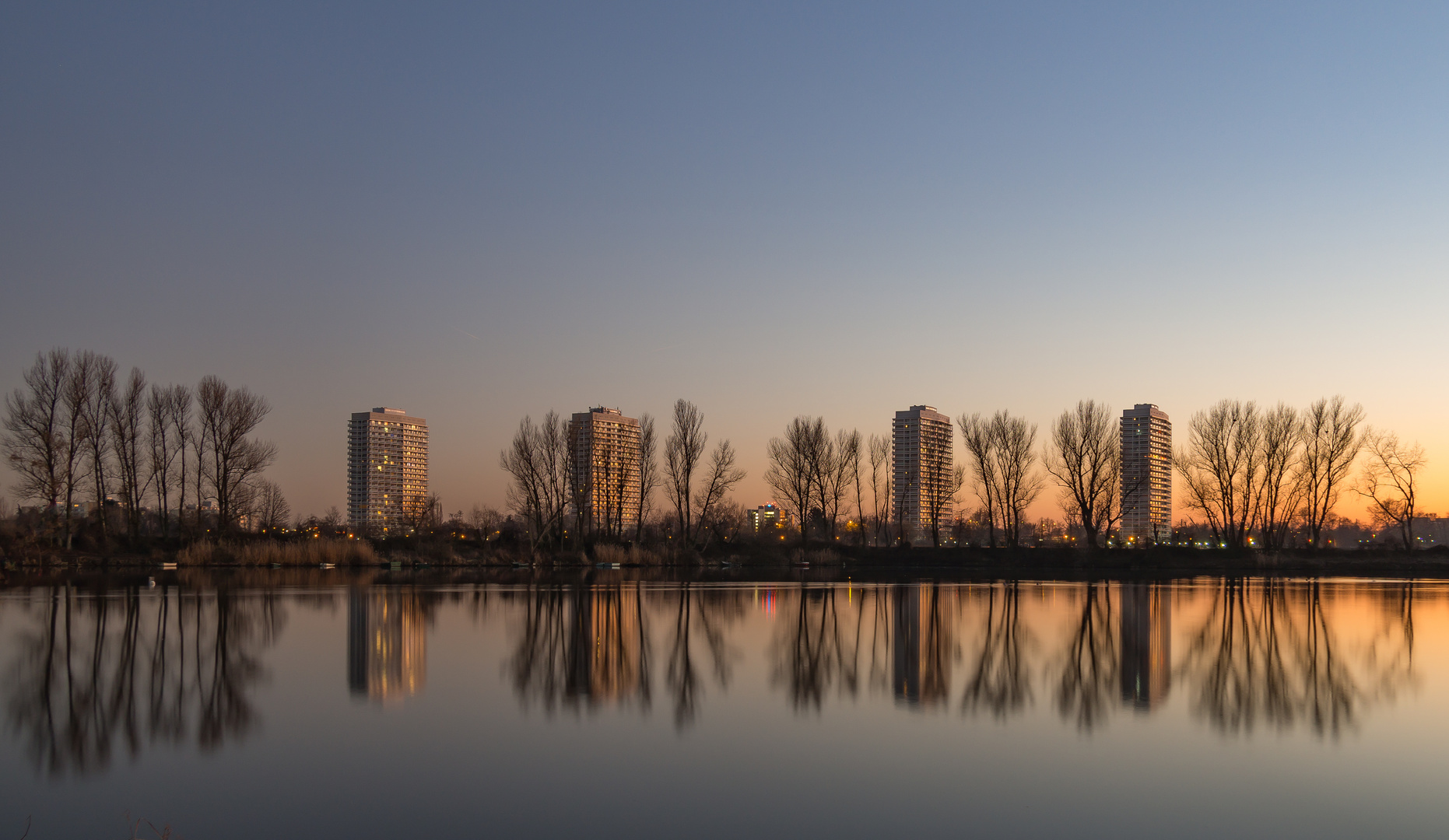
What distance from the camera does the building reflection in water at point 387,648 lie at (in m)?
10.2

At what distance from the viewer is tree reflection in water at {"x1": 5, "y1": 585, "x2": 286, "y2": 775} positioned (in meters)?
7.69

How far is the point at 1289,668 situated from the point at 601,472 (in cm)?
5430

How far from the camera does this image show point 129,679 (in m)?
10.4

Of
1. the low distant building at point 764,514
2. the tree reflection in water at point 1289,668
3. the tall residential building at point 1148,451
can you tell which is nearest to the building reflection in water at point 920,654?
the tree reflection in water at point 1289,668

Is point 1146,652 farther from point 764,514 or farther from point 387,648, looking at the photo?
point 764,514

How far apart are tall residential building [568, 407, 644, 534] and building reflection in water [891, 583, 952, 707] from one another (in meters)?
38.3

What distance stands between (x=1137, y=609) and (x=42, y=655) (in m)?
19.2

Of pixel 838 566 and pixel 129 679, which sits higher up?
pixel 129 679

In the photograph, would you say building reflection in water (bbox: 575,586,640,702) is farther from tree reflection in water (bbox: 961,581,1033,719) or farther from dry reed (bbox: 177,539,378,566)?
dry reed (bbox: 177,539,378,566)

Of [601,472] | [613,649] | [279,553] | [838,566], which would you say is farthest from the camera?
[601,472]

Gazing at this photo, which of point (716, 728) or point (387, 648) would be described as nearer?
point (716, 728)

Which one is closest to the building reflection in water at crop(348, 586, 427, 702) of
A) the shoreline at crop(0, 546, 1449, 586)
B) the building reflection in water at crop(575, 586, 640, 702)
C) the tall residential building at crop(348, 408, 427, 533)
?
the building reflection in water at crop(575, 586, 640, 702)

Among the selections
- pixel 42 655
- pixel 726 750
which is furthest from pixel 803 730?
pixel 42 655

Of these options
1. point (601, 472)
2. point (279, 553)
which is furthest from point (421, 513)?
point (279, 553)
